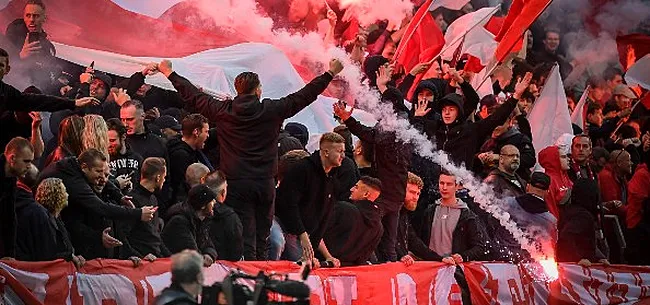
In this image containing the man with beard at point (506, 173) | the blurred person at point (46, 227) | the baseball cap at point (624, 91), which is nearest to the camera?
the blurred person at point (46, 227)

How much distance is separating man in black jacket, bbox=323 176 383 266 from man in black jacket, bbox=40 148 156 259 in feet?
8.20

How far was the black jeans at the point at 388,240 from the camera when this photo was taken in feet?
42.6

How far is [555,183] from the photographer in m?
15.6

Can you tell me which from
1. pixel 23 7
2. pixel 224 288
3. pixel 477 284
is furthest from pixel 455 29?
pixel 224 288

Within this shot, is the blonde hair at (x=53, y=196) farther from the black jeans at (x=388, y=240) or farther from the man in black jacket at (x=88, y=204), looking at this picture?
the black jeans at (x=388, y=240)

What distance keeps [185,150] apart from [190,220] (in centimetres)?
111

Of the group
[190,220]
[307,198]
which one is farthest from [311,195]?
[190,220]

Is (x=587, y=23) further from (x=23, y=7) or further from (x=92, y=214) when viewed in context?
(x=92, y=214)

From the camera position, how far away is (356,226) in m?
12.4

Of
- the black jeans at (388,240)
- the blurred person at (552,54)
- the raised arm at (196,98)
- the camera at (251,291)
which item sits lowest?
the camera at (251,291)

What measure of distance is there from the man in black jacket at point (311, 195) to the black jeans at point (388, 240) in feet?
3.02

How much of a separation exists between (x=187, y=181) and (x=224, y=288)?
3.61 m

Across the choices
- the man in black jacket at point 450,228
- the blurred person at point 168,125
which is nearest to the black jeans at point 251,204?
the blurred person at point 168,125

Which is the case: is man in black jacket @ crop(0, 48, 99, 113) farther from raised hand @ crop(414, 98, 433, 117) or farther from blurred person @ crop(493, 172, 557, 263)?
blurred person @ crop(493, 172, 557, 263)
